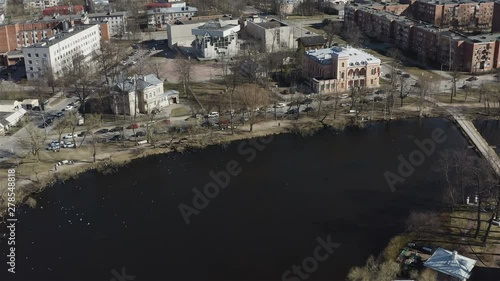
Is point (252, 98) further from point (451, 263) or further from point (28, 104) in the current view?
point (451, 263)

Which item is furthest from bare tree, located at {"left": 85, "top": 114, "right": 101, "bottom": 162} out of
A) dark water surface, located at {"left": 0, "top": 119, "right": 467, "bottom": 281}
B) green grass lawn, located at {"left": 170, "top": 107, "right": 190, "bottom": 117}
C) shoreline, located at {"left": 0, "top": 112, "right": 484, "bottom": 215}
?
green grass lawn, located at {"left": 170, "top": 107, "right": 190, "bottom": 117}

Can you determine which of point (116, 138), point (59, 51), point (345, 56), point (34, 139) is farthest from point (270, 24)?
point (34, 139)

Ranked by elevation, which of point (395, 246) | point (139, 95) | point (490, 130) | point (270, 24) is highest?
point (270, 24)

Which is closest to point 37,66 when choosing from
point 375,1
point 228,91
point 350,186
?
point 228,91

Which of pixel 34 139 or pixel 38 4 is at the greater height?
pixel 38 4

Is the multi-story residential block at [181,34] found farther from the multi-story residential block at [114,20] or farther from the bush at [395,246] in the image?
the bush at [395,246]

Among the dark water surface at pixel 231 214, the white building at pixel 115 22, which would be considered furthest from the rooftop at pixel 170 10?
the dark water surface at pixel 231 214
